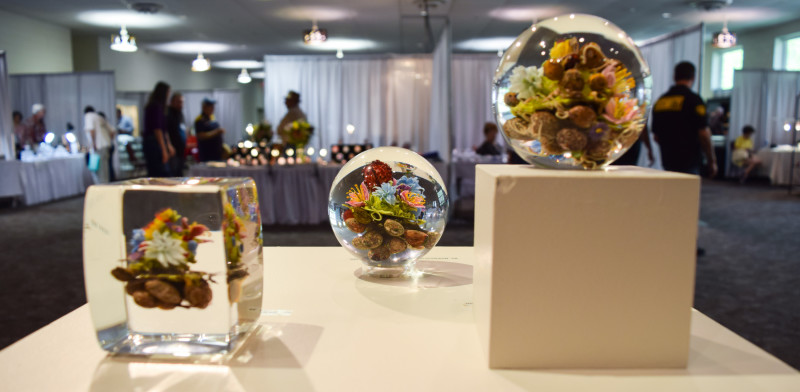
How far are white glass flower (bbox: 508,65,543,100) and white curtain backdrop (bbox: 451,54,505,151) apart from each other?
674 cm

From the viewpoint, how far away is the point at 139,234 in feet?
2.38

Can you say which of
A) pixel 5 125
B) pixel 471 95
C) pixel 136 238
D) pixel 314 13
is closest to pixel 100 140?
pixel 5 125

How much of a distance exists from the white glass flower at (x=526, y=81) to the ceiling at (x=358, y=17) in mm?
6103

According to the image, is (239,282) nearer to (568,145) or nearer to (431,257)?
(568,145)

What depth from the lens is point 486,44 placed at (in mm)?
11703

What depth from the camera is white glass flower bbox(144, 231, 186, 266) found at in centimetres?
72

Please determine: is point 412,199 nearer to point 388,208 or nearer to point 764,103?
point 388,208

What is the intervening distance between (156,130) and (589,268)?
491 cm

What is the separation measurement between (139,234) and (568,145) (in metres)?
0.58

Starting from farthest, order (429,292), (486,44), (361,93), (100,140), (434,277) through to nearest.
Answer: (486,44)
(100,140)
(361,93)
(434,277)
(429,292)

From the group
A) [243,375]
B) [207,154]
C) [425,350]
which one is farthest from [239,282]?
[207,154]

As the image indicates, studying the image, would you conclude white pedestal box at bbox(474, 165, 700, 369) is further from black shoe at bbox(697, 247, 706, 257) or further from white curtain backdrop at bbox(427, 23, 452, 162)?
white curtain backdrop at bbox(427, 23, 452, 162)

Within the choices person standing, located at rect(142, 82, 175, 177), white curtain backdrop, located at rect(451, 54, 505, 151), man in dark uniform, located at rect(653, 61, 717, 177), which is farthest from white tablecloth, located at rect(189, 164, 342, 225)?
white curtain backdrop, located at rect(451, 54, 505, 151)

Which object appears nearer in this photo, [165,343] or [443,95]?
[165,343]
